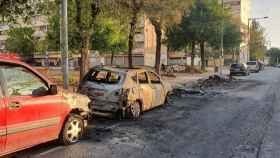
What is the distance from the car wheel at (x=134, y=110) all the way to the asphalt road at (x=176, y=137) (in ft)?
0.77

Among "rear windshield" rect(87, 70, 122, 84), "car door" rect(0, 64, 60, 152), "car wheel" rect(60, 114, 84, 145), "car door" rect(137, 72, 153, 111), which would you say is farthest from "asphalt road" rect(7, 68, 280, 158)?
"rear windshield" rect(87, 70, 122, 84)

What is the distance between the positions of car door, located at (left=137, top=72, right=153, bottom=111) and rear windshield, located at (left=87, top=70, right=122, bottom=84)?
0.93m

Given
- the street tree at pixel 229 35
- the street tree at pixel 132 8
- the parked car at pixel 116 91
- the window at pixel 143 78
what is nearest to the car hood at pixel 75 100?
the parked car at pixel 116 91

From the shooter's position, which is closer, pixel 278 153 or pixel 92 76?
pixel 278 153

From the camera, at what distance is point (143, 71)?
512 inches

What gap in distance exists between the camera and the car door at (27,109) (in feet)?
22.0

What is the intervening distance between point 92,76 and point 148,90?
200 centimetres

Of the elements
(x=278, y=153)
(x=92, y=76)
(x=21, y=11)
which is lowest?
(x=278, y=153)

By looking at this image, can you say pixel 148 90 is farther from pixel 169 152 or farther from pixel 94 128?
pixel 169 152

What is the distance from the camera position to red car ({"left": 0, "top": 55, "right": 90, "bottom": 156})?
6.62m

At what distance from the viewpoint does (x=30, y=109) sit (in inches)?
277

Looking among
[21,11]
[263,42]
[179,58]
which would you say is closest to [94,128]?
[21,11]

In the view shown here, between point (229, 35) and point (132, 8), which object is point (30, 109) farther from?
point (229, 35)

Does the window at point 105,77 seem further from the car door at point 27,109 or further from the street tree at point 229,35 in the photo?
the street tree at point 229,35
